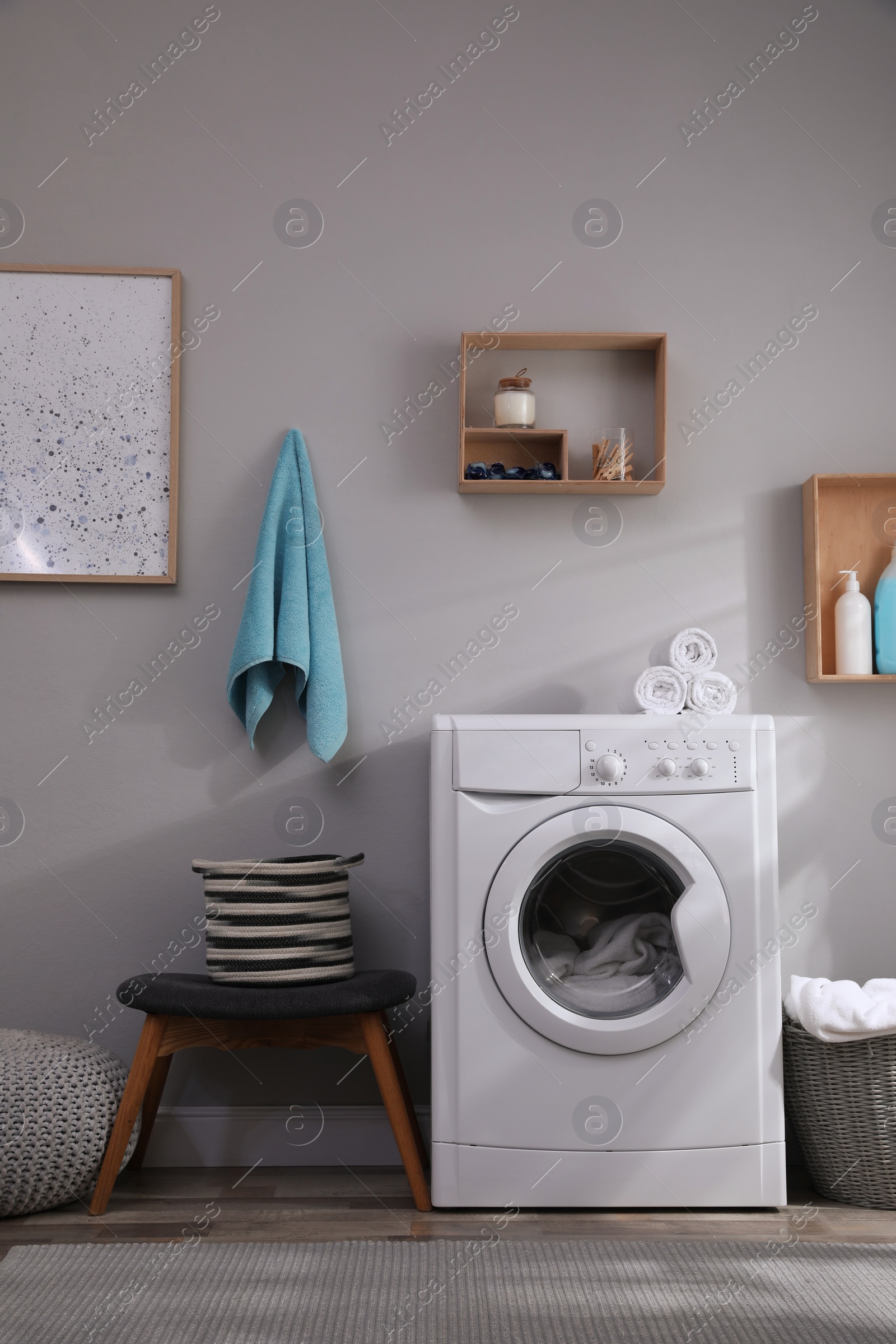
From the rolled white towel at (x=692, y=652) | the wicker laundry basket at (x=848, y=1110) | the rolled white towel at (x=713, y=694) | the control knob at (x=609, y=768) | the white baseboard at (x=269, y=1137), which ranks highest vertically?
the rolled white towel at (x=692, y=652)

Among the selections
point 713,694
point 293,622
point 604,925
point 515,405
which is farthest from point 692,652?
point 293,622

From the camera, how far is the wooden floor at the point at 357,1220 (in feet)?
5.57

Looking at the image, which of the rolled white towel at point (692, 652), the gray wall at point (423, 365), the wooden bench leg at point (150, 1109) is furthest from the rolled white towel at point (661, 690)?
→ the wooden bench leg at point (150, 1109)

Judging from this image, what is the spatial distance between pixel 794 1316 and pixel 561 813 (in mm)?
829

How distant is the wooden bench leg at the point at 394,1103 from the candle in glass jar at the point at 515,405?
4.23 feet

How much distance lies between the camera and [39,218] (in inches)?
91.3

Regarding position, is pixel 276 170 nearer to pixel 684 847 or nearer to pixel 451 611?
→ pixel 451 611

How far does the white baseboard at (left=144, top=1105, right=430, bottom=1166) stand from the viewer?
2121 millimetres

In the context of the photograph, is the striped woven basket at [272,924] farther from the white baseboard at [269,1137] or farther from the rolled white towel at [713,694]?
the rolled white towel at [713,694]

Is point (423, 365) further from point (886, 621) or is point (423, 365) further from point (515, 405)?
point (886, 621)

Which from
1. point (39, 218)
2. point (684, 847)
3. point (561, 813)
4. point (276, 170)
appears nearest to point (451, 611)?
point (561, 813)

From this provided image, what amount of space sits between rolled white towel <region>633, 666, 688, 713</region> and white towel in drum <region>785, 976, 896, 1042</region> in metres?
0.59

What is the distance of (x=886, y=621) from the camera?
7.27 feet

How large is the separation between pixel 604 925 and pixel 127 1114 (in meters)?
0.94
